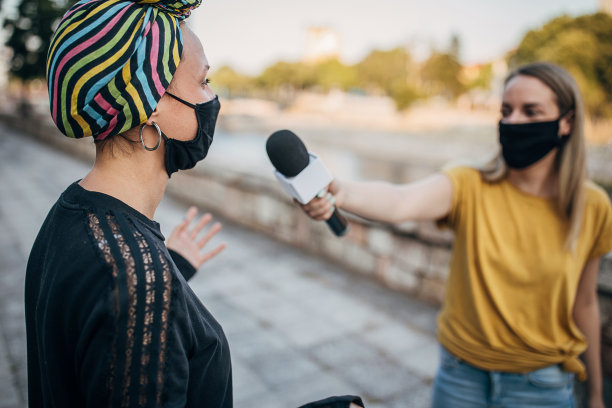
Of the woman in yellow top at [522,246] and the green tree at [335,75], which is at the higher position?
the green tree at [335,75]

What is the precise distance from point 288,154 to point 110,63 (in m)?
0.65

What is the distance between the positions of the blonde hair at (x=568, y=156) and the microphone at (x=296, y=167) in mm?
780

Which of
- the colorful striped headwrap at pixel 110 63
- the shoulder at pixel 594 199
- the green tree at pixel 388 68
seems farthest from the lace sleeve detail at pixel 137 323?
the green tree at pixel 388 68

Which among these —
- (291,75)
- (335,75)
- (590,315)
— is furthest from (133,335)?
(291,75)

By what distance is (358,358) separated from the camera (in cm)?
325

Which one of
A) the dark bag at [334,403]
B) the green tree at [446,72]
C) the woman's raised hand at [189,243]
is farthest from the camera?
the green tree at [446,72]

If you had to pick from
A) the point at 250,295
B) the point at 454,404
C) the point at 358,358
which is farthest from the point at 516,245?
the point at 250,295

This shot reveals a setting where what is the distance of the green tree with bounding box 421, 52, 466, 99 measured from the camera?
59.3 meters

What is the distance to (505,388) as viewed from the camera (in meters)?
1.75

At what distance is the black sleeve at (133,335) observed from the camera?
0.86m

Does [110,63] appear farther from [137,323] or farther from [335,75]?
[335,75]

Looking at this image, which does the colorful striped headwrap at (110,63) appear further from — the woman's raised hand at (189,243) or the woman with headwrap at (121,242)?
the woman's raised hand at (189,243)

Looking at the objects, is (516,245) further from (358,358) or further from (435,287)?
(435,287)

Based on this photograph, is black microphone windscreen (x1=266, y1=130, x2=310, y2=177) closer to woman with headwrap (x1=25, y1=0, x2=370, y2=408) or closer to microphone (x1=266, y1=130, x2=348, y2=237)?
microphone (x1=266, y1=130, x2=348, y2=237)
